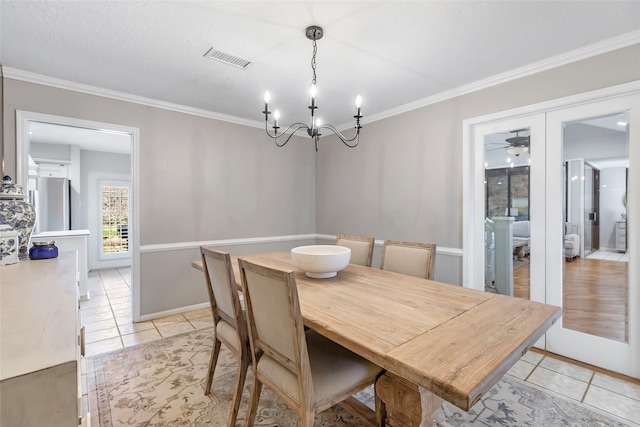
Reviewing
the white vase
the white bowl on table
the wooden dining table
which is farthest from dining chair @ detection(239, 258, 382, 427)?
the white vase

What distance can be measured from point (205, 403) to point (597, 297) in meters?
3.09

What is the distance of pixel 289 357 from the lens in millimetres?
1297

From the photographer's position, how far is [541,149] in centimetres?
255

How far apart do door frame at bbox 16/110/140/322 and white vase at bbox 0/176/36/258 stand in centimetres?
87

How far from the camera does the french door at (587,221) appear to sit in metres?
2.14

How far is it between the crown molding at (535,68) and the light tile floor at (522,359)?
2428 millimetres

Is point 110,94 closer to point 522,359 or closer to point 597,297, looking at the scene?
point 522,359

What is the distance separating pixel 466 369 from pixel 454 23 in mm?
2055

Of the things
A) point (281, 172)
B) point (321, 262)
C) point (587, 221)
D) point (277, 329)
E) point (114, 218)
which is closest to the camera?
point (277, 329)

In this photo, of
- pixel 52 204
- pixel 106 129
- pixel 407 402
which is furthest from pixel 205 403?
pixel 52 204

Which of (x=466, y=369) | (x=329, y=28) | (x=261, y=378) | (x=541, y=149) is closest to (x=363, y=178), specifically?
(x=541, y=149)

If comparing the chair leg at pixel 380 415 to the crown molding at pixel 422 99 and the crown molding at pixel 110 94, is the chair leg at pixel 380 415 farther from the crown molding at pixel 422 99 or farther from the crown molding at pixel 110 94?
the crown molding at pixel 110 94

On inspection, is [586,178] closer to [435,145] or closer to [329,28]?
[435,145]

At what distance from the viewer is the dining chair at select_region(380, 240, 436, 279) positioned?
7.19 ft
